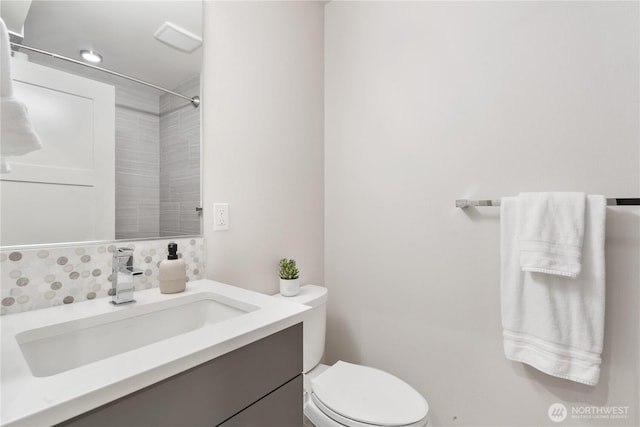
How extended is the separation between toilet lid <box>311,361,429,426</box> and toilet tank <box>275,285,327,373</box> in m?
0.10

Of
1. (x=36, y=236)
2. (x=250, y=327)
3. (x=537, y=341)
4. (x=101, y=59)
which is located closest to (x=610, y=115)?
(x=537, y=341)

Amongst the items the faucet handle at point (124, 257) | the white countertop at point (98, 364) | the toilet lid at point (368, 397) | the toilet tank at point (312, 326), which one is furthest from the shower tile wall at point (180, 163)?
the toilet lid at point (368, 397)

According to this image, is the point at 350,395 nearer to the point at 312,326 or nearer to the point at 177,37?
the point at 312,326

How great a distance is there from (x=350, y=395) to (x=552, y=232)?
2.99 feet

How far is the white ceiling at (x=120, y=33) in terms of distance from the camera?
801 mm

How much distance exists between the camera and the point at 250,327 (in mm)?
625

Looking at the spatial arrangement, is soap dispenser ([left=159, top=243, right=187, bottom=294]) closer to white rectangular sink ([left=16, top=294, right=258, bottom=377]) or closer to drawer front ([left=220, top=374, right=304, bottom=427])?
white rectangular sink ([left=16, top=294, right=258, bottom=377])

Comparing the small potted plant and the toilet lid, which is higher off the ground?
the small potted plant

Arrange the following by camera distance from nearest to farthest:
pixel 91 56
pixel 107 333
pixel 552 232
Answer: pixel 107 333, pixel 91 56, pixel 552 232

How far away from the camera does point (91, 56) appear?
0.87m

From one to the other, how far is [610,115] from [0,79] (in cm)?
161

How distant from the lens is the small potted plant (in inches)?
51.1

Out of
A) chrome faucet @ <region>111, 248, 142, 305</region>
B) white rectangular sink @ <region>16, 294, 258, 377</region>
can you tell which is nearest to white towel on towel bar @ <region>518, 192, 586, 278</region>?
white rectangular sink @ <region>16, 294, 258, 377</region>

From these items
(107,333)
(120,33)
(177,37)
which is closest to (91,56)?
(120,33)
